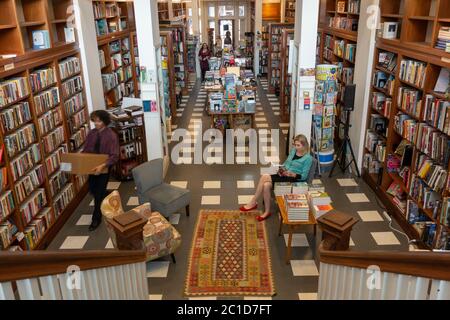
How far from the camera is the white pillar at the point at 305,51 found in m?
6.21

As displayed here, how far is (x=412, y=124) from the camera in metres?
5.13

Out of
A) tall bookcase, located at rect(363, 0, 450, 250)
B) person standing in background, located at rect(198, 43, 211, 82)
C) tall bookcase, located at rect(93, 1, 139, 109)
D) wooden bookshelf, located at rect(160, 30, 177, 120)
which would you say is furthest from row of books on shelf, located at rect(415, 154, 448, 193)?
person standing in background, located at rect(198, 43, 211, 82)

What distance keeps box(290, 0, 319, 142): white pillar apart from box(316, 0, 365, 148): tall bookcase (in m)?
1.01

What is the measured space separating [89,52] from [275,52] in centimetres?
754

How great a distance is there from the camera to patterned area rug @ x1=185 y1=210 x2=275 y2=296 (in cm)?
414

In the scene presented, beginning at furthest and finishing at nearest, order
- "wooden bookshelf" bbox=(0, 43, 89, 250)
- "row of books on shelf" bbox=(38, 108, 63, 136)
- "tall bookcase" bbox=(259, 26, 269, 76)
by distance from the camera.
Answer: "tall bookcase" bbox=(259, 26, 269, 76) → "row of books on shelf" bbox=(38, 108, 63, 136) → "wooden bookshelf" bbox=(0, 43, 89, 250)

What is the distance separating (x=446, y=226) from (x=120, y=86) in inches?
268

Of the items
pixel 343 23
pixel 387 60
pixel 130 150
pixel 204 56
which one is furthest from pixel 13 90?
pixel 204 56

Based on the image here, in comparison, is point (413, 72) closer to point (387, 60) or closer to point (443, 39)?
point (443, 39)

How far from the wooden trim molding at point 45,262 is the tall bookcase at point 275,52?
1090 centimetres

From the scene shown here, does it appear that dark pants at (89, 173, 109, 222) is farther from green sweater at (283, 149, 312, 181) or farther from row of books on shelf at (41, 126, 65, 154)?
green sweater at (283, 149, 312, 181)

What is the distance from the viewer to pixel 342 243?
2.10 meters

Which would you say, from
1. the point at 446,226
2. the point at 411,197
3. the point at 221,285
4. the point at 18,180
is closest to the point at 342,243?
the point at 221,285
